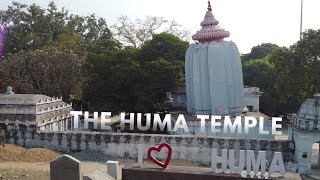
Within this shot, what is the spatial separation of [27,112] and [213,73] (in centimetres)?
1558

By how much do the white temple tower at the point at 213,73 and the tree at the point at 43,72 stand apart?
13347 mm

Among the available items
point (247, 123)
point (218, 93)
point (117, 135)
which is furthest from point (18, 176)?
point (218, 93)

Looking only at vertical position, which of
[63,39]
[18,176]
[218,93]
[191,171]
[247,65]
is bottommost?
[18,176]

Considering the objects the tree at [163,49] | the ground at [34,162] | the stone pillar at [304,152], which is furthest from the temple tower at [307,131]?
the tree at [163,49]

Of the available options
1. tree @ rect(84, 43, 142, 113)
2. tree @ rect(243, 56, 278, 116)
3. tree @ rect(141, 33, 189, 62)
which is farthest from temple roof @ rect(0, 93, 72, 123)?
tree @ rect(243, 56, 278, 116)

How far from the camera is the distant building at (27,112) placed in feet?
95.2

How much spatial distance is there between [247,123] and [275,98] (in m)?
17.8

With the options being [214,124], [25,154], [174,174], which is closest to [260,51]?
[214,124]

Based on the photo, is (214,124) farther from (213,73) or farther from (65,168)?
(65,168)

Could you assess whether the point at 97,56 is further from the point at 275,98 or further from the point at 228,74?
the point at 275,98

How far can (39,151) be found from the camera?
87.1 ft

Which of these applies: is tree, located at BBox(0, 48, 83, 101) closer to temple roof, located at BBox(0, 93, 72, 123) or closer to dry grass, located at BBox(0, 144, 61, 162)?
temple roof, located at BBox(0, 93, 72, 123)

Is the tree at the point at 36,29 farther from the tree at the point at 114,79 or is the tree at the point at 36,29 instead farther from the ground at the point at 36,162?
the ground at the point at 36,162

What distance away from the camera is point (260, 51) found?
7238 centimetres
